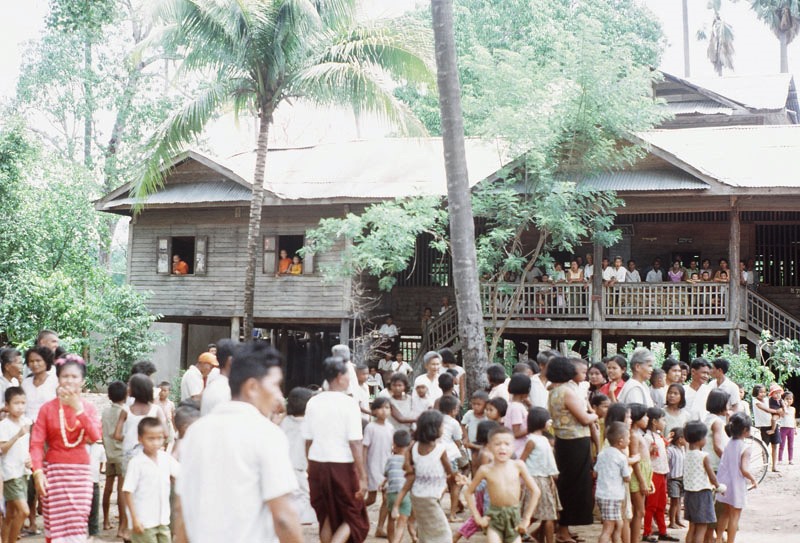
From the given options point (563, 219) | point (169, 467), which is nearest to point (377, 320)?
point (563, 219)

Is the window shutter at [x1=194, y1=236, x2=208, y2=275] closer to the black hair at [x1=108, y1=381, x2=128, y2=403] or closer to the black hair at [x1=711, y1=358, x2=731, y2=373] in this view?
the black hair at [x1=108, y1=381, x2=128, y2=403]

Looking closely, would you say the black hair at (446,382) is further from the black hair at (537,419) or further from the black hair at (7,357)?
the black hair at (7,357)

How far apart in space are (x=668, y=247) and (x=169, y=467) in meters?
17.0

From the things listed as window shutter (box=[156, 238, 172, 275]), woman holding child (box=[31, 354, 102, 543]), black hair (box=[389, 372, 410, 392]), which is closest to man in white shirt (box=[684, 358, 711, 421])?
black hair (box=[389, 372, 410, 392])

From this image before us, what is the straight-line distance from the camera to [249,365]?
12.7 feet

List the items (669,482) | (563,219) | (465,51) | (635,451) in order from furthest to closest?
(465,51)
(563,219)
(669,482)
(635,451)

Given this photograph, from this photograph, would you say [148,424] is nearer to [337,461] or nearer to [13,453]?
[337,461]

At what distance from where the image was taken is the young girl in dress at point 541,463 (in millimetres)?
7719

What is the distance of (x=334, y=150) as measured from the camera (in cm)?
2405

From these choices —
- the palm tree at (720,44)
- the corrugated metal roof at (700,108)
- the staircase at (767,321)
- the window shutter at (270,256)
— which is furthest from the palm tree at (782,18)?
the window shutter at (270,256)

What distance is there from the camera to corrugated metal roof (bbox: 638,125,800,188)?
18.1 m

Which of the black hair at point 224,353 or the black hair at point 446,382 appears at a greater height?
the black hair at point 224,353

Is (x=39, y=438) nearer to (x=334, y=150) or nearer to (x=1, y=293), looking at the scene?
(x=1, y=293)

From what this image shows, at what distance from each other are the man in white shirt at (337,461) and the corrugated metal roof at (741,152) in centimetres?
1237
